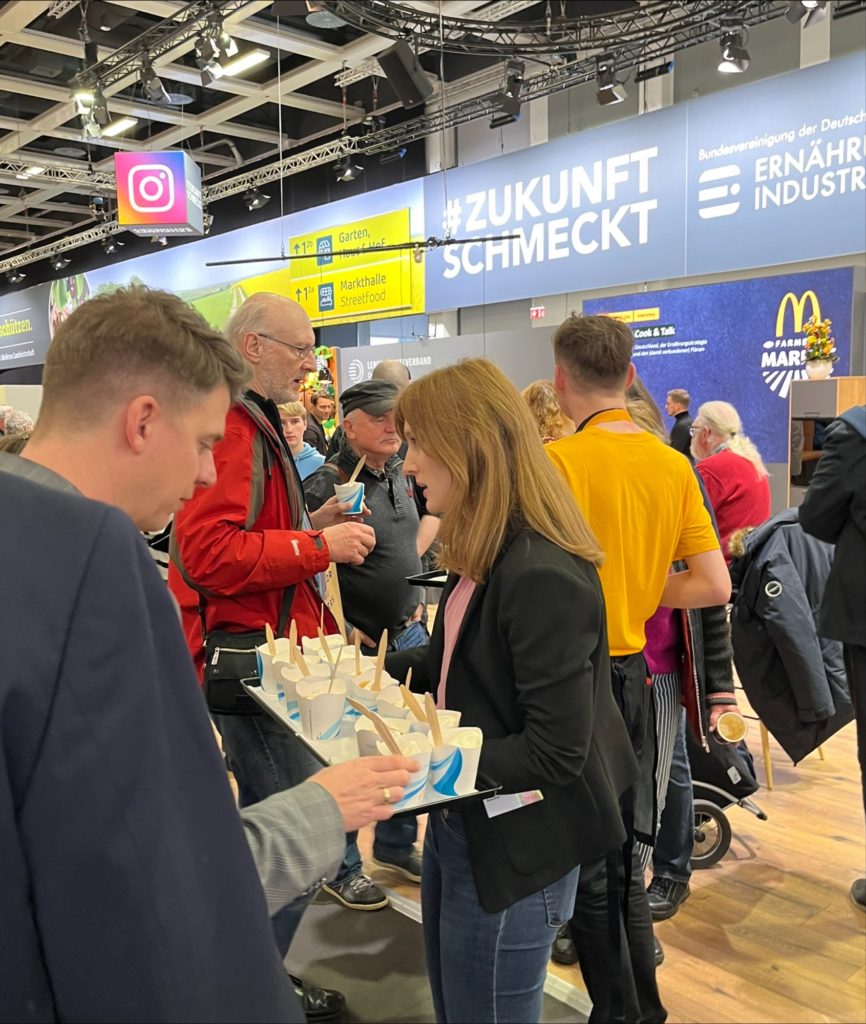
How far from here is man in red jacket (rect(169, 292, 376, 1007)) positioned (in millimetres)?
2006

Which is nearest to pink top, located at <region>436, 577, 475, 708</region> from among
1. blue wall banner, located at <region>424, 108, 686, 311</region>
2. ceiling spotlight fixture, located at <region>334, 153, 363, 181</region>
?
blue wall banner, located at <region>424, 108, 686, 311</region>

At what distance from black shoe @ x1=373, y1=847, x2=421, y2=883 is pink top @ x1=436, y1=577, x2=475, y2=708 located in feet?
5.83

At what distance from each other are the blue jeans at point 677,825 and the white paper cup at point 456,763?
5.10ft

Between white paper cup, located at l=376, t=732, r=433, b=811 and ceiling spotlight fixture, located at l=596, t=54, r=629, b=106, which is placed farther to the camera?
ceiling spotlight fixture, located at l=596, t=54, r=629, b=106

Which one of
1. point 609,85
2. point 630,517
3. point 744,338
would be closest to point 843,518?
point 630,517

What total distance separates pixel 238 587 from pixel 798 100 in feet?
25.9

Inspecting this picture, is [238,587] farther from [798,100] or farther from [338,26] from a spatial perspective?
[338,26]

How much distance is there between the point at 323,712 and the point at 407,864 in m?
1.81

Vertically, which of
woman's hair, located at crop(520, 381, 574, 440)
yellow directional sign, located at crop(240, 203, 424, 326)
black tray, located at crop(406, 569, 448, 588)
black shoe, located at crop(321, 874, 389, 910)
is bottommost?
black shoe, located at crop(321, 874, 389, 910)

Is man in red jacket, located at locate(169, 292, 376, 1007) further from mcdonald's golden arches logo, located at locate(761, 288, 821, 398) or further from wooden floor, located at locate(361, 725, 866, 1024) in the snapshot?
mcdonald's golden arches logo, located at locate(761, 288, 821, 398)

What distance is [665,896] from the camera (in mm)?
2873

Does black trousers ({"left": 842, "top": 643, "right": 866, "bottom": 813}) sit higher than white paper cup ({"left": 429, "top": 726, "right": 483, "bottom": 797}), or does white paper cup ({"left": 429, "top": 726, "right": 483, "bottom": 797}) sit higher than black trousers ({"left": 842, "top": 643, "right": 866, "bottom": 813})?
white paper cup ({"left": 429, "top": 726, "right": 483, "bottom": 797})

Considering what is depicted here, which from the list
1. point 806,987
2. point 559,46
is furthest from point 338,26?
point 806,987

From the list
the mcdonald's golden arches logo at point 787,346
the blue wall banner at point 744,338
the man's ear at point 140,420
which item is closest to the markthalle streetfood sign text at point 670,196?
the blue wall banner at point 744,338
